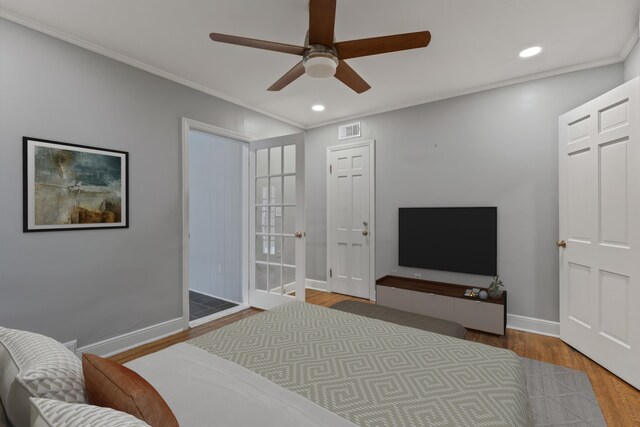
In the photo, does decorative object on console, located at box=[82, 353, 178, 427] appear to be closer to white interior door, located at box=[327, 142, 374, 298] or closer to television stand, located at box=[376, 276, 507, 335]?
television stand, located at box=[376, 276, 507, 335]

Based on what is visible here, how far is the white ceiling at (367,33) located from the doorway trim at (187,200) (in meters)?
0.44

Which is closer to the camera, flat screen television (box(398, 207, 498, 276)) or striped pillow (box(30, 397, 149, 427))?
striped pillow (box(30, 397, 149, 427))

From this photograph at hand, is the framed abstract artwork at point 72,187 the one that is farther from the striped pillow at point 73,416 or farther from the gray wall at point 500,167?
the gray wall at point 500,167

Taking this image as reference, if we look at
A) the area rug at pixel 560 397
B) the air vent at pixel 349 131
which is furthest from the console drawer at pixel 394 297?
the air vent at pixel 349 131

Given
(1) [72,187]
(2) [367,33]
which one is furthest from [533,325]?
(1) [72,187]

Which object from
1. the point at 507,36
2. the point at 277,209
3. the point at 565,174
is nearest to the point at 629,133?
the point at 565,174

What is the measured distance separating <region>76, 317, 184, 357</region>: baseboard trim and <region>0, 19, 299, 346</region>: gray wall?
0.18 ft

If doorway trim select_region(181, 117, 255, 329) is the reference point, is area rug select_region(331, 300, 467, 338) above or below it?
below

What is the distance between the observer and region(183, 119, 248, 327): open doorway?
12.8 feet

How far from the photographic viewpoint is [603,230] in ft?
7.77

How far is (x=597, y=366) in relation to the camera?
2383mm

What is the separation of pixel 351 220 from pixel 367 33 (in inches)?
98.2

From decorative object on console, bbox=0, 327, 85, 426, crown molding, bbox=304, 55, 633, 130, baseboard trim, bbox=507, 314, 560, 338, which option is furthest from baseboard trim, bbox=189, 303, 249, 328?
baseboard trim, bbox=507, 314, 560, 338

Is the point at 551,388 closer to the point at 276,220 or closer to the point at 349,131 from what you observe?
the point at 276,220
